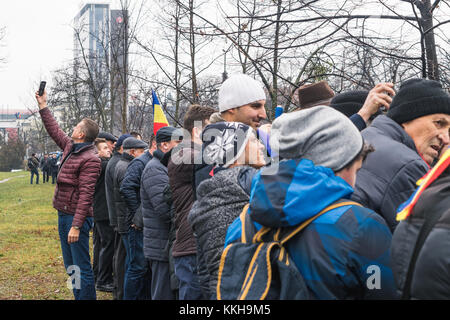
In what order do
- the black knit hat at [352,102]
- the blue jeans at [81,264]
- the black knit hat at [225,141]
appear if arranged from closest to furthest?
the black knit hat at [225,141] < the black knit hat at [352,102] < the blue jeans at [81,264]

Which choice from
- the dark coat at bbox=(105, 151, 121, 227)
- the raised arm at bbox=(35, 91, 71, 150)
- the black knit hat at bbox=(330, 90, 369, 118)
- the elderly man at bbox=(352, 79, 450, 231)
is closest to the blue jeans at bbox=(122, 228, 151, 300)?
the dark coat at bbox=(105, 151, 121, 227)

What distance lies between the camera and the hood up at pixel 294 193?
1553 mm

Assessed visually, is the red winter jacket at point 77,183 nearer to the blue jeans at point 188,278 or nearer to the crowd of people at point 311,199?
the crowd of people at point 311,199

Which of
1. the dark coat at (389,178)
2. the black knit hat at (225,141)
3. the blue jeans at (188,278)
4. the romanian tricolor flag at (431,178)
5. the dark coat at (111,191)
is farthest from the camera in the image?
the dark coat at (111,191)

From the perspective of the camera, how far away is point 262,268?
5.30ft

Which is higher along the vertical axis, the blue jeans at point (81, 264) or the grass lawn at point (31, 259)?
the blue jeans at point (81, 264)

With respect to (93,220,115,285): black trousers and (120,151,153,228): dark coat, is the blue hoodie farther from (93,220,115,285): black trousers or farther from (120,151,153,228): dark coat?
(93,220,115,285): black trousers

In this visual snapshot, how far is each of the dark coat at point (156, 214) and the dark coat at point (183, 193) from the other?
0.64 metres

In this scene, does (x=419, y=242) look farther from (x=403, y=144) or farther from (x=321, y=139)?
(x=403, y=144)

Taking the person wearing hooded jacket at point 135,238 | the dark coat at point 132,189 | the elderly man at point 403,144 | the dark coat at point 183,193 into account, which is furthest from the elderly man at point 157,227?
the elderly man at point 403,144

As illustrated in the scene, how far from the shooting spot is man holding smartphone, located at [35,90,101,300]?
4.80m

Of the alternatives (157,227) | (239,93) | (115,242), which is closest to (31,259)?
(115,242)
